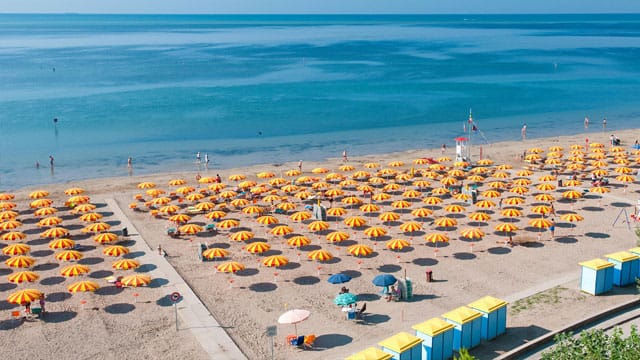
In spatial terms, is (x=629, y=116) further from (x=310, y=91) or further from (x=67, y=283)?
(x=67, y=283)

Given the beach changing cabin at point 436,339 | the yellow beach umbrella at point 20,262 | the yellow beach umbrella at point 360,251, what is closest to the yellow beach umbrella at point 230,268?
the yellow beach umbrella at point 360,251

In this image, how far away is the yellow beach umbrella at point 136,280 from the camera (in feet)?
93.6

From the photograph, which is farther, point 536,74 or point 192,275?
point 536,74

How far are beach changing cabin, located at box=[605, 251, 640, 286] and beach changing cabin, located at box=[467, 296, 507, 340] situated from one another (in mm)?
7131

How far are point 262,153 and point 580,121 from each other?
44564mm

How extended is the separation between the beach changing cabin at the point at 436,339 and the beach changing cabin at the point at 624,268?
32.5 ft

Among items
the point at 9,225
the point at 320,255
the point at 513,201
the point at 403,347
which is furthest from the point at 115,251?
the point at 513,201

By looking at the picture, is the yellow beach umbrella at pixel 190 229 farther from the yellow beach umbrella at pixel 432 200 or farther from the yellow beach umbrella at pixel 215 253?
the yellow beach umbrella at pixel 432 200

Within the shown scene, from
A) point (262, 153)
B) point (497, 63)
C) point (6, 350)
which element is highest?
point (497, 63)

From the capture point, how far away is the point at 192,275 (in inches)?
1225

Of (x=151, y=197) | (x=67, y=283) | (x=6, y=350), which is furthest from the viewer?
(x=151, y=197)

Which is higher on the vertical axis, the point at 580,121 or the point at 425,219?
the point at 580,121

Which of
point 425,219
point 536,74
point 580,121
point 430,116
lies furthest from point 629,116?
point 425,219

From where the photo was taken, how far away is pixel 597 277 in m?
26.5
